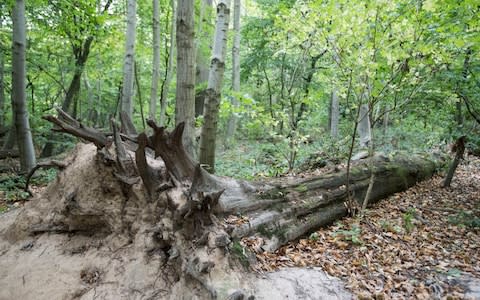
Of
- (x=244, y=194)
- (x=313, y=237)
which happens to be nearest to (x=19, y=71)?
(x=244, y=194)

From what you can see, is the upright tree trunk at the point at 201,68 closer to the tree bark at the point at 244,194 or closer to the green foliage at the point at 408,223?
the tree bark at the point at 244,194

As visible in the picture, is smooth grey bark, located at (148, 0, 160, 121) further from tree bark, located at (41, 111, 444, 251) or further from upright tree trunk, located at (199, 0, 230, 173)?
tree bark, located at (41, 111, 444, 251)

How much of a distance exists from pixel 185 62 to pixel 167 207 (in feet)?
8.40

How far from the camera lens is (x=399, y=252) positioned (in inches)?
163

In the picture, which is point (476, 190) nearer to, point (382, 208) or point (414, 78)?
point (382, 208)

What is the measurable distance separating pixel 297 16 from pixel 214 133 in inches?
96.3

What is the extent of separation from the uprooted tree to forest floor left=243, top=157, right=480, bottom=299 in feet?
1.12

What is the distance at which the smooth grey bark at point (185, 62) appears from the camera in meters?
4.83

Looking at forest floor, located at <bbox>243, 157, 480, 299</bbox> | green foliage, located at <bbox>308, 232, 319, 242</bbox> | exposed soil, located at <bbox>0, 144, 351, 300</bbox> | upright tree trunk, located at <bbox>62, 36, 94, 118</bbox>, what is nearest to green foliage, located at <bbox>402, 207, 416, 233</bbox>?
forest floor, located at <bbox>243, 157, 480, 299</bbox>

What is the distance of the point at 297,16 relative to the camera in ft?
17.0

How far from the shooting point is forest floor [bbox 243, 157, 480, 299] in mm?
→ 3357

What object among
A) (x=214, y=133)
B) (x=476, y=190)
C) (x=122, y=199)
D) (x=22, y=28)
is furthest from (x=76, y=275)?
(x=476, y=190)

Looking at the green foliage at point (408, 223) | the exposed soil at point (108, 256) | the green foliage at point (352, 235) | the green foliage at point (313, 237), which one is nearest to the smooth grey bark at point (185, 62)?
the exposed soil at point (108, 256)

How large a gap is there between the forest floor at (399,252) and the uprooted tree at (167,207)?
34 cm
